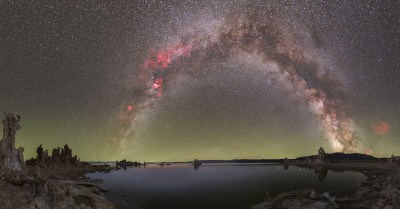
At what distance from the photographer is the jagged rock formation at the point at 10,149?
35.3 metres

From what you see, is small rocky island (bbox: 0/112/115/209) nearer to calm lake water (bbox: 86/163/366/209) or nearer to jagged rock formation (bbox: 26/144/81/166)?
calm lake water (bbox: 86/163/366/209)

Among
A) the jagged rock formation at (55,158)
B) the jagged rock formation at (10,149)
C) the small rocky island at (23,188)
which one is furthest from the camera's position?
the jagged rock formation at (55,158)

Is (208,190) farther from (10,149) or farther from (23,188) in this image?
(23,188)

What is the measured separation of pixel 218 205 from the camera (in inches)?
1772

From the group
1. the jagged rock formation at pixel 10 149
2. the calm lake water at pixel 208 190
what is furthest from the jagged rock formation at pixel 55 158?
the jagged rock formation at pixel 10 149

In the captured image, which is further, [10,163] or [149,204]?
[149,204]

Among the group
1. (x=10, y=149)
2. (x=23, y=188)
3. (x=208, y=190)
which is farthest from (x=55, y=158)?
(x=23, y=188)

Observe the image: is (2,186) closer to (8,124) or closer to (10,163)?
(10,163)

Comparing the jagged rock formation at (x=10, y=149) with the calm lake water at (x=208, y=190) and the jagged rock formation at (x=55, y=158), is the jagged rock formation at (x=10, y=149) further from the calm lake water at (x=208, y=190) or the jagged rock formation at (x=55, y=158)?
the jagged rock formation at (x=55, y=158)

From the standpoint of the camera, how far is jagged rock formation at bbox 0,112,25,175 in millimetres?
35312

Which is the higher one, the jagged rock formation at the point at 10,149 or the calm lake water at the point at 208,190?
the jagged rock formation at the point at 10,149

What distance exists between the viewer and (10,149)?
36.6 m

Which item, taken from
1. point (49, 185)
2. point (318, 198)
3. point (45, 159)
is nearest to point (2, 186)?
point (49, 185)

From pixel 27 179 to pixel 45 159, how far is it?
83.5 m
